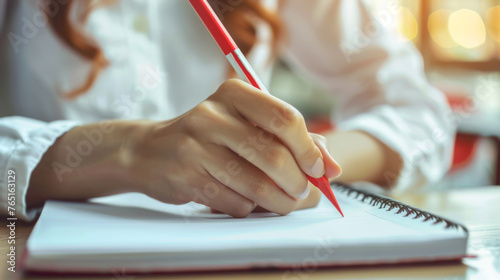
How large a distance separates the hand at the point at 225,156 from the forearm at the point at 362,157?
19cm

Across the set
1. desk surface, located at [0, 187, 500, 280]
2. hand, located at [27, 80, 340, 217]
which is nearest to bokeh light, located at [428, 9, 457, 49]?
desk surface, located at [0, 187, 500, 280]

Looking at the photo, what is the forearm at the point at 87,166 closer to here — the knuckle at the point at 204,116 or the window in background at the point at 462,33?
the knuckle at the point at 204,116

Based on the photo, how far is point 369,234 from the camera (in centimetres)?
24

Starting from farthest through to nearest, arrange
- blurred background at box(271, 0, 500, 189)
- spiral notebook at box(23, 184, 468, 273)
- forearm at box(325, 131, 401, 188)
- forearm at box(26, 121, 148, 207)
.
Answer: blurred background at box(271, 0, 500, 189)
forearm at box(325, 131, 401, 188)
forearm at box(26, 121, 148, 207)
spiral notebook at box(23, 184, 468, 273)

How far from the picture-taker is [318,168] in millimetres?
290

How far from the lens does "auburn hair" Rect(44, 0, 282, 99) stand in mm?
548

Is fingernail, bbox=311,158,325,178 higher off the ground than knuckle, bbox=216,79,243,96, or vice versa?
knuckle, bbox=216,79,243,96

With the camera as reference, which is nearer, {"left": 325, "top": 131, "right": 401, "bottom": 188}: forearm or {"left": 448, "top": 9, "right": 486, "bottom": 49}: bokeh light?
{"left": 325, "top": 131, "right": 401, "bottom": 188}: forearm

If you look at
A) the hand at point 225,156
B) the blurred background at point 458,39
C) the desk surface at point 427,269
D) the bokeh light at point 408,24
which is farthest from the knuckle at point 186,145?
the bokeh light at point 408,24

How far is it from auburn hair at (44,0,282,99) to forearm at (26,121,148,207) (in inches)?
8.3

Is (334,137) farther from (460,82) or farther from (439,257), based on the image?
(460,82)

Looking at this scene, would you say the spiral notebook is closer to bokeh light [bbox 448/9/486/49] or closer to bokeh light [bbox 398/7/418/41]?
bokeh light [bbox 398/7/418/41]

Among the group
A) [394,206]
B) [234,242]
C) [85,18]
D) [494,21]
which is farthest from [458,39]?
[234,242]

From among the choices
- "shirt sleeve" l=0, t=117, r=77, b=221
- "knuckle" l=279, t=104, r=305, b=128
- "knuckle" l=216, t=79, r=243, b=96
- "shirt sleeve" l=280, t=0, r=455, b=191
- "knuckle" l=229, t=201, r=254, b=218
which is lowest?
"shirt sleeve" l=280, t=0, r=455, b=191
